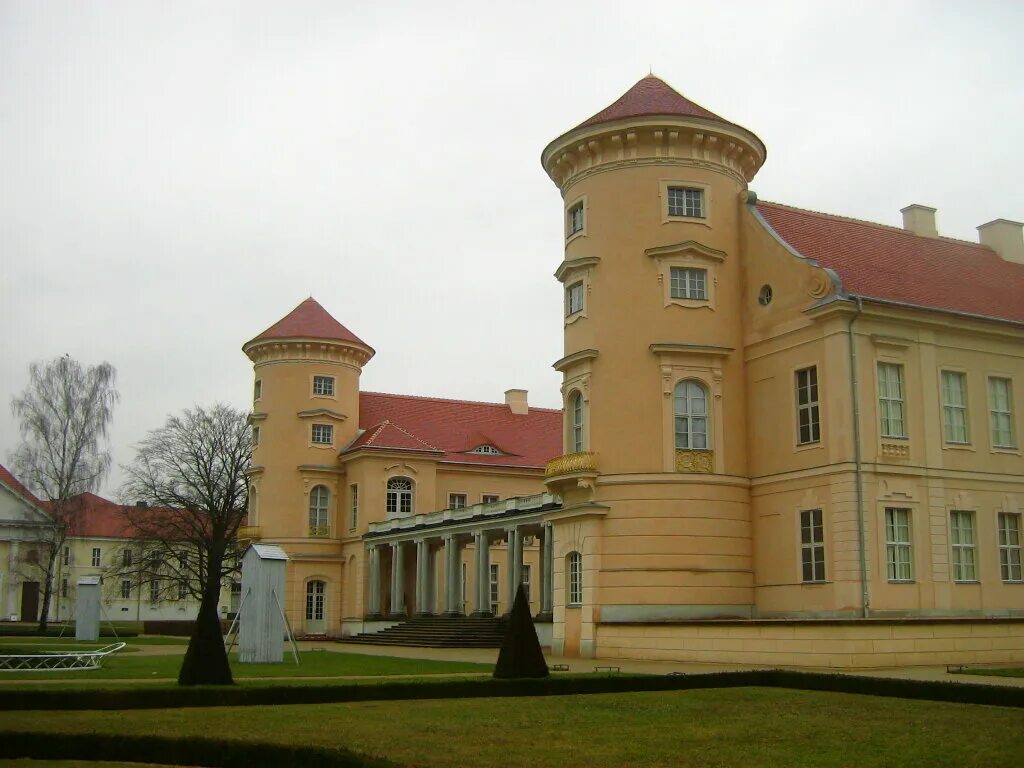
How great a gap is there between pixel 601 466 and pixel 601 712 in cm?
1670

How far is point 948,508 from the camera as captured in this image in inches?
1214

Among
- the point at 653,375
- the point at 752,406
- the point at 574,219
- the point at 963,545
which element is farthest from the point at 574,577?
the point at 574,219

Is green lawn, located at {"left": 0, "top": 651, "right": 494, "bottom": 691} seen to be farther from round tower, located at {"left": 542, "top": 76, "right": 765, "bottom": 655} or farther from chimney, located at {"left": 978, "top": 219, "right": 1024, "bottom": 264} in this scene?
chimney, located at {"left": 978, "top": 219, "right": 1024, "bottom": 264}

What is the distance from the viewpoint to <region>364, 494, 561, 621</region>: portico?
45.0 meters

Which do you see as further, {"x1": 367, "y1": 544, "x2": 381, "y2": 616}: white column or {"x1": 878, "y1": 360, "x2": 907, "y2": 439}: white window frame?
{"x1": 367, "y1": 544, "x2": 381, "y2": 616}: white column

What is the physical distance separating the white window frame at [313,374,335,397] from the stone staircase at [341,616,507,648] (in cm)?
1252

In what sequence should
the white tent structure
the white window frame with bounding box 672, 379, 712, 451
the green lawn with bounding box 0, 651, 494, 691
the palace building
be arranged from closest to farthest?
the green lawn with bounding box 0, 651, 494, 691
the palace building
the white tent structure
the white window frame with bounding box 672, 379, 712, 451

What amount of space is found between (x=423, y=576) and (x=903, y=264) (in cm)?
2721

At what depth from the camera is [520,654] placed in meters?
21.0

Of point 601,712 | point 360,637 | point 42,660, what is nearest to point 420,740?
point 601,712

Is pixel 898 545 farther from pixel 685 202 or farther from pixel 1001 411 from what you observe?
pixel 685 202

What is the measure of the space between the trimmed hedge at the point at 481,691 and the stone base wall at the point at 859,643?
424cm

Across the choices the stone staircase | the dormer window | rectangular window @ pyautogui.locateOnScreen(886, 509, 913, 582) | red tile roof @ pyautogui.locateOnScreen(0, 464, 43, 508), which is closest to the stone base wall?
rectangular window @ pyautogui.locateOnScreen(886, 509, 913, 582)

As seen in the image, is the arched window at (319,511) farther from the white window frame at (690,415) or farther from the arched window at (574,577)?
the white window frame at (690,415)
